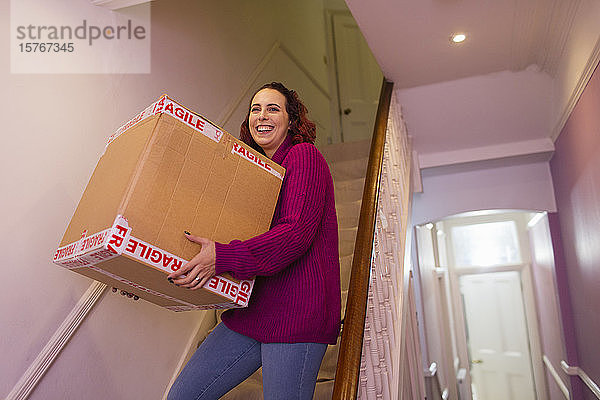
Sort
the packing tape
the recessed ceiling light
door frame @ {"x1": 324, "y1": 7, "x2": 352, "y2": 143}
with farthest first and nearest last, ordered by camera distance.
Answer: door frame @ {"x1": 324, "y1": 7, "x2": 352, "y2": 143}
the recessed ceiling light
the packing tape

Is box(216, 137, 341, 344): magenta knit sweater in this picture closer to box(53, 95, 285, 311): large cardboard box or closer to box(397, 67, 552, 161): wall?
box(53, 95, 285, 311): large cardboard box

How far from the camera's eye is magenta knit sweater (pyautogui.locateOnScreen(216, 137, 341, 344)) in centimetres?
115

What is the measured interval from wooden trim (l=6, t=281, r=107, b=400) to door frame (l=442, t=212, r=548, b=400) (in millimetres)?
5079

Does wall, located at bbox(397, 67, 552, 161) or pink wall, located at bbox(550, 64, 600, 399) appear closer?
pink wall, located at bbox(550, 64, 600, 399)

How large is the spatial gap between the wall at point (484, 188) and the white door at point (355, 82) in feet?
3.77

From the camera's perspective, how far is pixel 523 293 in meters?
5.93

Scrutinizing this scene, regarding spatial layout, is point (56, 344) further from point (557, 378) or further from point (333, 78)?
point (557, 378)

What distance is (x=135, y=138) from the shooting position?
1.11 metres

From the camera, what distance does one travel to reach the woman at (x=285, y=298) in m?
1.15

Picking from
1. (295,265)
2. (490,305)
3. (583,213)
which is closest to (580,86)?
(583,213)

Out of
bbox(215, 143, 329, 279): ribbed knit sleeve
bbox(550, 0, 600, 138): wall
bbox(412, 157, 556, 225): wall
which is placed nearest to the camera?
bbox(215, 143, 329, 279): ribbed knit sleeve

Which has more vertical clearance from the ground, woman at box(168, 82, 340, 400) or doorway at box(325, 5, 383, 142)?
doorway at box(325, 5, 383, 142)

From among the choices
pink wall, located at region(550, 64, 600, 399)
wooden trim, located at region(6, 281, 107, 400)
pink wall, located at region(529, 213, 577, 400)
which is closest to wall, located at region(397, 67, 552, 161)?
pink wall, located at region(550, 64, 600, 399)

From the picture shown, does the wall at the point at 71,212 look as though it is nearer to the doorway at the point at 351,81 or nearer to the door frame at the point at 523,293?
the doorway at the point at 351,81
